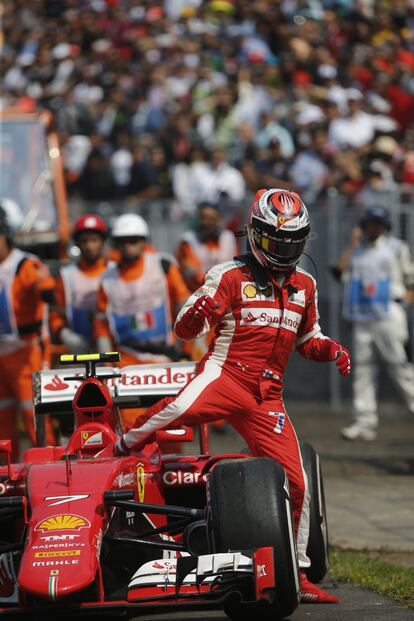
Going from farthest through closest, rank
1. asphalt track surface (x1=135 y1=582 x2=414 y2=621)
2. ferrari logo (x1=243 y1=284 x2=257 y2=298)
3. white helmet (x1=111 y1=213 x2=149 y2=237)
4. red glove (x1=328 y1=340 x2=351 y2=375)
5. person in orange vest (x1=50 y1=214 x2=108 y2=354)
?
person in orange vest (x1=50 y1=214 x2=108 y2=354), white helmet (x1=111 y1=213 x2=149 y2=237), red glove (x1=328 y1=340 x2=351 y2=375), ferrari logo (x1=243 y1=284 x2=257 y2=298), asphalt track surface (x1=135 y1=582 x2=414 y2=621)

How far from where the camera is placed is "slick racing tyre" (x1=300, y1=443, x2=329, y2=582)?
7965mm

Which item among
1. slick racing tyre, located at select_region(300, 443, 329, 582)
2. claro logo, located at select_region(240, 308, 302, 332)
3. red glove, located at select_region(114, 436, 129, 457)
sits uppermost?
claro logo, located at select_region(240, 308, 302, 332)

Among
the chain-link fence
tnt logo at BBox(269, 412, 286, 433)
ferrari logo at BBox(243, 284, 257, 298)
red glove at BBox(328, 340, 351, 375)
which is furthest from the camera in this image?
the chain-link fence

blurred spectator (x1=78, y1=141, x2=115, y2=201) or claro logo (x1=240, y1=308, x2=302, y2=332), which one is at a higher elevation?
claro logo (x1=240, y1=308, x2=302, y2=332)

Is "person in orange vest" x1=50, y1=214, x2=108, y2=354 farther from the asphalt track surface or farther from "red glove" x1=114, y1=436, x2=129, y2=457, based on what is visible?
the asphalt track surface

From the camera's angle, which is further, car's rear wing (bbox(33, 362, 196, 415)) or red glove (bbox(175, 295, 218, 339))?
car's rear wing (bbox(33, 362, 196, 415))

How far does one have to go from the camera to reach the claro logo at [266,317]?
309 inches

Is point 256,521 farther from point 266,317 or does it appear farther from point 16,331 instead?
point 16,331

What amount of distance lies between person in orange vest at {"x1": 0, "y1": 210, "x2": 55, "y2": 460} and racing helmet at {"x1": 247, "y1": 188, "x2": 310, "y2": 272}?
3645 mm

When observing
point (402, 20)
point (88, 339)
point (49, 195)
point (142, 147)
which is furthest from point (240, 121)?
point (88, 339)

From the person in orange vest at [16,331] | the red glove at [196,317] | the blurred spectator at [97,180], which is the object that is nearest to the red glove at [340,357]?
the red glove at [196,317]

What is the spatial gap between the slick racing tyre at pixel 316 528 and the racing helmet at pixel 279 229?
1117mm

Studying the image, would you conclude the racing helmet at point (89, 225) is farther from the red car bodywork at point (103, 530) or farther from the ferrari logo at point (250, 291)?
the ferrari logo at point (250, 291)

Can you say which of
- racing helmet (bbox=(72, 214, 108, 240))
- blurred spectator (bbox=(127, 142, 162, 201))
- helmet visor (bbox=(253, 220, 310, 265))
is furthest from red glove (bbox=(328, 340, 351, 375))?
blurred spectator (bbox=(127, 142, 162, 201))
